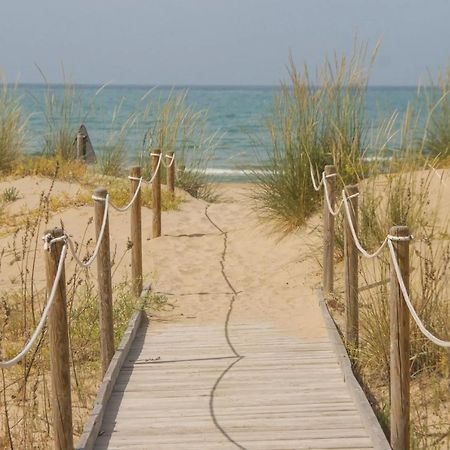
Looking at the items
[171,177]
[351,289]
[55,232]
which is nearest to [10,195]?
[171,177]

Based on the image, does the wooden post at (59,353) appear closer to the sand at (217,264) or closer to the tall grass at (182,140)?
the sand at (217,264)

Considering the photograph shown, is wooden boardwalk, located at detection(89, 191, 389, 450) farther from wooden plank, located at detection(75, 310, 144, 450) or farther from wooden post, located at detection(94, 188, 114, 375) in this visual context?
wooden post, located at detection(94, 188, 114, 375)

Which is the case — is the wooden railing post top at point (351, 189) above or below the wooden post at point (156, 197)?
above

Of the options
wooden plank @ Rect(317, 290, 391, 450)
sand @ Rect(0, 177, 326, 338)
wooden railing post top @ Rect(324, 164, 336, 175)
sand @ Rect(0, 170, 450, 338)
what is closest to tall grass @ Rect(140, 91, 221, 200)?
sand @ Rect(0, 177, 326, 338)

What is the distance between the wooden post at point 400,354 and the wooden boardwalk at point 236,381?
7.4 inches

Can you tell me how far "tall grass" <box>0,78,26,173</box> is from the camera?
11.6 meters

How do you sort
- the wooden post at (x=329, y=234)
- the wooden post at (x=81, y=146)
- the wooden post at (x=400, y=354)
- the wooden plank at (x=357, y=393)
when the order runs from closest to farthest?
the wooden post at (x=400, y=354)
the wooden plank at (x=357, y=393)
the wooden post at (x=329, y=234)
the wooden post at (x=81, y=146)

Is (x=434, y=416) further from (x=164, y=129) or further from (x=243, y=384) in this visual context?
(x=164, y=129)

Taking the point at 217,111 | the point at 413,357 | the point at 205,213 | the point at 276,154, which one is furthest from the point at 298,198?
the point at 217,111

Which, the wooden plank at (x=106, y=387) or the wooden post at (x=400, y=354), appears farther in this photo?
the wooden plank at (x=106, y=387)

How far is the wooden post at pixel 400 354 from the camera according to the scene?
3787mm

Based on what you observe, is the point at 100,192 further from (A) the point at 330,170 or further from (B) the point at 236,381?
(A) the point at 330,170

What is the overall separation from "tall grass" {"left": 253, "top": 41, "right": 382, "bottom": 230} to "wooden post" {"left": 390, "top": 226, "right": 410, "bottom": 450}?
14.1 ft

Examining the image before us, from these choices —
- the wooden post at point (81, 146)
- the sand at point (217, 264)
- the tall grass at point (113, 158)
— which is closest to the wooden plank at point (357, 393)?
the sand at point (217, 264)
